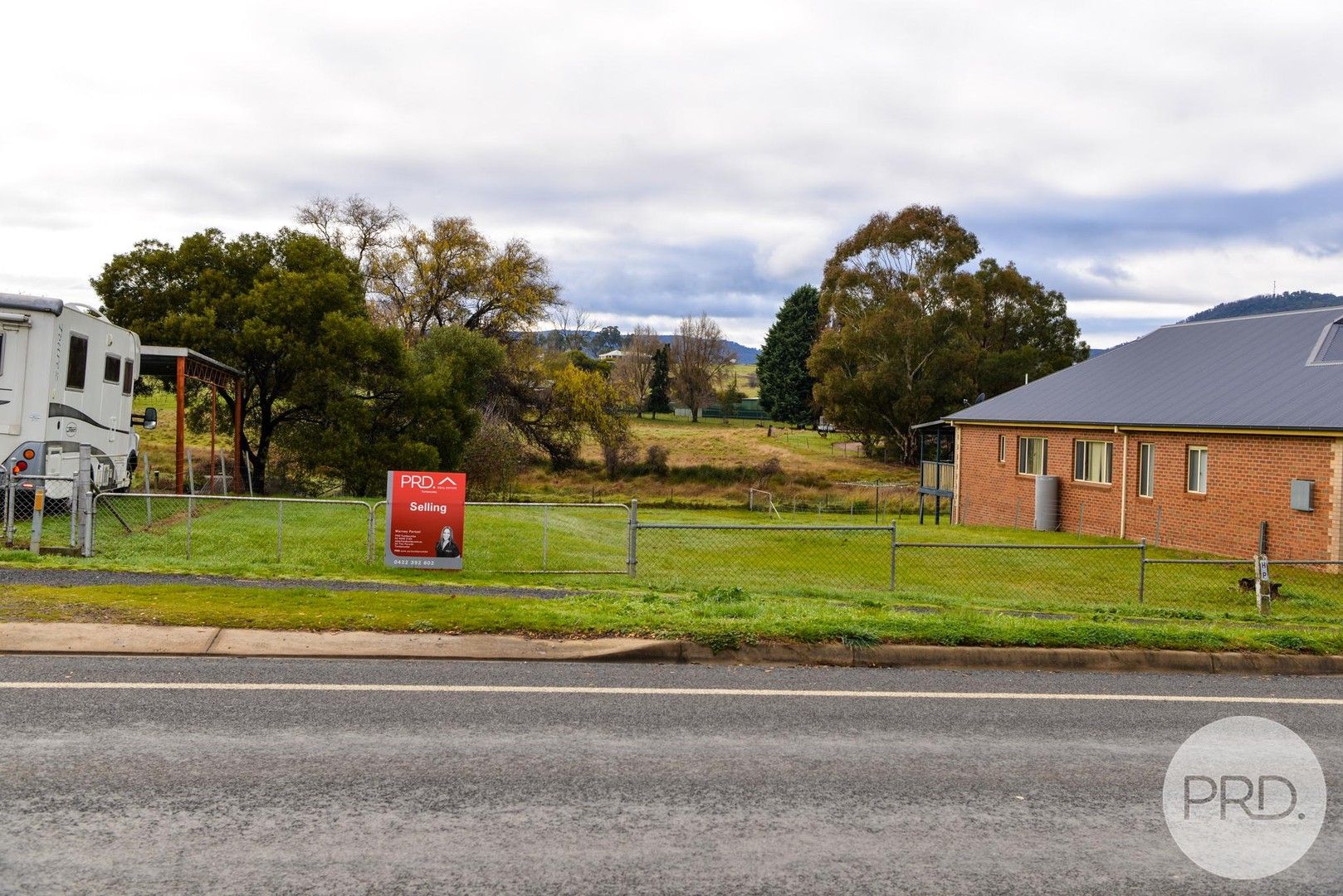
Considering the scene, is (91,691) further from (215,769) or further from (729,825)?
(729,825)

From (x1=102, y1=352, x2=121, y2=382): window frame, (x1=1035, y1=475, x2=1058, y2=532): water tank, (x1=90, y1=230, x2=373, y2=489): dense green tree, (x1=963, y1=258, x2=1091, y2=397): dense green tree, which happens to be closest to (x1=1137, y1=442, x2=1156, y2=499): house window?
(x1=1035, y1=475, x2=1058, y2=532): water tank

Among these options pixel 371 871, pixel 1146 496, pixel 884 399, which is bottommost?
pixel 371 871

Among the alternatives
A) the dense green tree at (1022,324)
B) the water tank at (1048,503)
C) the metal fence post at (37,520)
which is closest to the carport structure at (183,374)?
the metal fence post at (37,520)

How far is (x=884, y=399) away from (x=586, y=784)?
55100 millimetres

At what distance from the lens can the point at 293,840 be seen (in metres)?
5.30

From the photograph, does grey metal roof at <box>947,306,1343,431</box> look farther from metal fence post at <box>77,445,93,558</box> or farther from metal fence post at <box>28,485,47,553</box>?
metal fence post at <box>28,485,47,553</box>

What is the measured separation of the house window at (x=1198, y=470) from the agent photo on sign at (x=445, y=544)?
62.8 ft

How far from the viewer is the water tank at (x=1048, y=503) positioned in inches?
1261

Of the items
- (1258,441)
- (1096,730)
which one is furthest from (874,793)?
(1258,441)

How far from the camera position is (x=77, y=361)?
18391 millimetres

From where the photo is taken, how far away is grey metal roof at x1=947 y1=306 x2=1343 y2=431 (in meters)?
24.8

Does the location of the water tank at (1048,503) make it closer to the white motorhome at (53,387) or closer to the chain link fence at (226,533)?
the chain link fence at (226,533)

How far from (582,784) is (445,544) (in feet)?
32.6

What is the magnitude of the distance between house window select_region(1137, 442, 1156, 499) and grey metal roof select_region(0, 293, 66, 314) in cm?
2485
